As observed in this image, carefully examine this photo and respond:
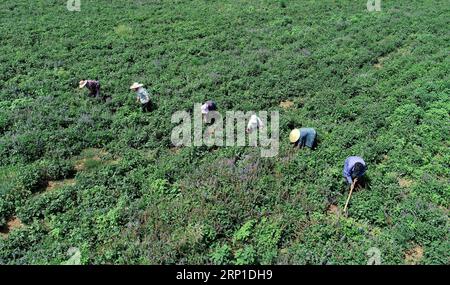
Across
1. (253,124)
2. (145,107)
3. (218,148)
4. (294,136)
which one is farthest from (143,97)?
(294,136)

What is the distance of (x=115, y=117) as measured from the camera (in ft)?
46.7

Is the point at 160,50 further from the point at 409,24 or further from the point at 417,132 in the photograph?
the point at 409,24

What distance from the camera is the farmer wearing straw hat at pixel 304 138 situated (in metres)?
12.4

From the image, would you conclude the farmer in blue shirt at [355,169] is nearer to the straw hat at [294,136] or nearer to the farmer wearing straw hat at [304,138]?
the farmer wearing straw hat at [304,138]

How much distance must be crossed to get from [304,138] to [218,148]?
8.97 ft

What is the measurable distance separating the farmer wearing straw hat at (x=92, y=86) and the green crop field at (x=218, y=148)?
299 mm

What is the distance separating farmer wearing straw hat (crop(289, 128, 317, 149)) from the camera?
12367 millimetres

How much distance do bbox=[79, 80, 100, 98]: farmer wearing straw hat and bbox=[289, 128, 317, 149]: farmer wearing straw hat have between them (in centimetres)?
792

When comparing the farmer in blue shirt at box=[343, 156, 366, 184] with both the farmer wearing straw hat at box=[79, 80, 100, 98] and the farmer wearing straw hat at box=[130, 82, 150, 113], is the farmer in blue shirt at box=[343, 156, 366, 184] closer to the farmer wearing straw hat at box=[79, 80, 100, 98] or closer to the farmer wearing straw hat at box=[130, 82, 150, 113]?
the farmer wearing straw hat at box=[130, 82, 150, 113]

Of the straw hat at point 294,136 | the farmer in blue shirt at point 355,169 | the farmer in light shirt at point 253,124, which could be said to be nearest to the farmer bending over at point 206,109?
the farmer in light shirt at point 253,124

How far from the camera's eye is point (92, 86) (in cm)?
1542

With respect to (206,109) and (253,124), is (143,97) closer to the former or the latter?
(206,109)

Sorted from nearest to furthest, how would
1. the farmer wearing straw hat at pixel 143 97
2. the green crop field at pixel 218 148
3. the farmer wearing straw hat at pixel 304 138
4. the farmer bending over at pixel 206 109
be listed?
1. the green crop field at pixel 218 148
2. the farmer wearing straw hat at pixel 304 138
3. the farmer bending over at pixel 206 109
4. the farmer wearing straw hat at pixel 143 97
